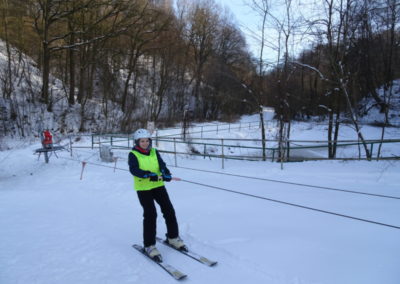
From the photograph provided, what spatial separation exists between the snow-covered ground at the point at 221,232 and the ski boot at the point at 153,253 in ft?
0.45

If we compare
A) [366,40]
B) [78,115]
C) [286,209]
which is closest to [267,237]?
[286,209]

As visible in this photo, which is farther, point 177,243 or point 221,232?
point 221,232

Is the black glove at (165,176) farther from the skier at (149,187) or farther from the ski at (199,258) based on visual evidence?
the ski at (199,258)

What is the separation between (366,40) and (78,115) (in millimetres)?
20485

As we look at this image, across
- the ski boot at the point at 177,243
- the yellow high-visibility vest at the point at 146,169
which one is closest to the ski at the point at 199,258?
the ski boot at the point at 177,243

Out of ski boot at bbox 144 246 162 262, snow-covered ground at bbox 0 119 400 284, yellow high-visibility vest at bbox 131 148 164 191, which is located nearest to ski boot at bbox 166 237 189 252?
snow-covered ground at bbox 0 119 400 284

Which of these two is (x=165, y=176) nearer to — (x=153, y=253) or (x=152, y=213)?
(x=152, y=213)

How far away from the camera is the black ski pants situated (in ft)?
12.2

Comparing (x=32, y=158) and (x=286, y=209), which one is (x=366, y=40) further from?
(x=32, y=158)

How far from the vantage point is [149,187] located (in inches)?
148

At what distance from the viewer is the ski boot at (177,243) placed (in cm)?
379

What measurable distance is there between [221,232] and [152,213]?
1246 mm

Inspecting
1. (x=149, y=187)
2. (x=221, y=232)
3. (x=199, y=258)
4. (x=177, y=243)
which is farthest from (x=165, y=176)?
(x=221, y=232)

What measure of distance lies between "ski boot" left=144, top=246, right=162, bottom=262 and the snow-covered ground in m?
0.14
